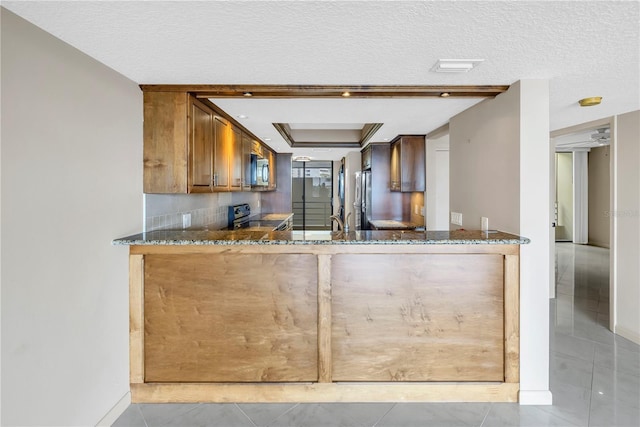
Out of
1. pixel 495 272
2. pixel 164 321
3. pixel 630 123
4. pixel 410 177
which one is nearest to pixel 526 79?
pixel 495 272

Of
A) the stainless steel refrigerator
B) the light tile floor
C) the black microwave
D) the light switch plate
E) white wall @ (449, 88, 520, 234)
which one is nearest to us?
the light tile floor

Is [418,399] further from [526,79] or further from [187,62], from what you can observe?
[187,62]

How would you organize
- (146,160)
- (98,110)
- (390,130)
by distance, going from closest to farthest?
(98,110) → (146,160) → (390,130)

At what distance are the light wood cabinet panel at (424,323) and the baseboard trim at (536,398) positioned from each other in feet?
0.59

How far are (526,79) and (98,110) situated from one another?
276cm

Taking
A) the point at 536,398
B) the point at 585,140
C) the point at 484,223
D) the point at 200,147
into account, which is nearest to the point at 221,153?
the point at 200,147

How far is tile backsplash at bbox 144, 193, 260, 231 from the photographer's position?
8.53ft

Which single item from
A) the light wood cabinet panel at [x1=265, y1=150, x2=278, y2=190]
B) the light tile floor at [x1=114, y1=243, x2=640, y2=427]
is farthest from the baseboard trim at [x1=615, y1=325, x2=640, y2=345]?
the light wood cabinet panel at [x1=265, y1=150, x2=278, y2=190]

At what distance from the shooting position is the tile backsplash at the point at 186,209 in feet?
8.53

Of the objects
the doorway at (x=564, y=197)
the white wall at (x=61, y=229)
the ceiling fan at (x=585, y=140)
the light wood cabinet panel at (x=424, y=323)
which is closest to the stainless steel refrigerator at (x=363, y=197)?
the ceiling fan at (x=585, y=140)

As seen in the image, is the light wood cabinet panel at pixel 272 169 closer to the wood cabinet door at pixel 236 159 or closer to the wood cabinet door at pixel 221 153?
the wood cabinet door at pixel 236 159

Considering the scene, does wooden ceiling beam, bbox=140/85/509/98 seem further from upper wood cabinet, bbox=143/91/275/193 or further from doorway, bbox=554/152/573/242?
doorway, bbox=554/152/573/242

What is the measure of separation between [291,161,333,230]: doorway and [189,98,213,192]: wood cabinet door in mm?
6602

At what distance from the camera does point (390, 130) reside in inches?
174
